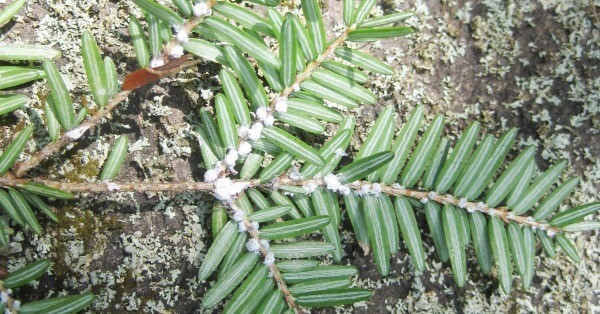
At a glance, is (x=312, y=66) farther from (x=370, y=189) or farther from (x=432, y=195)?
(x=432, y=195)

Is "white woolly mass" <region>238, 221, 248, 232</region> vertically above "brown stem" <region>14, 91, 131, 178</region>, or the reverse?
"brown stem" <region>14, 91, 131, 178</region>

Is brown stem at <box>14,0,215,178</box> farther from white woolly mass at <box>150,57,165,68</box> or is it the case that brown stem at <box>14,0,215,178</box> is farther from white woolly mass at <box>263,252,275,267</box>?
white woolly mass at <box>263,252,275,267</box>

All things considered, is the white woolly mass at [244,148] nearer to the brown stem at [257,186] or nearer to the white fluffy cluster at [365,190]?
the brown stem at [257,186]

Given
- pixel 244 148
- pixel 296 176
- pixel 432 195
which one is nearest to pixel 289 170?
pixel 296 176

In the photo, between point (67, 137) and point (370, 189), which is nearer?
point (67, 137)

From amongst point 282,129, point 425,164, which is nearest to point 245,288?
point 282,129

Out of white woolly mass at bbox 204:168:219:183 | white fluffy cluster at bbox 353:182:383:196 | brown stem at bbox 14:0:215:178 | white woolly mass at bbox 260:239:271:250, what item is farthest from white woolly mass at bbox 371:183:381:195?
brown stem at bbox 14:0:215:178
